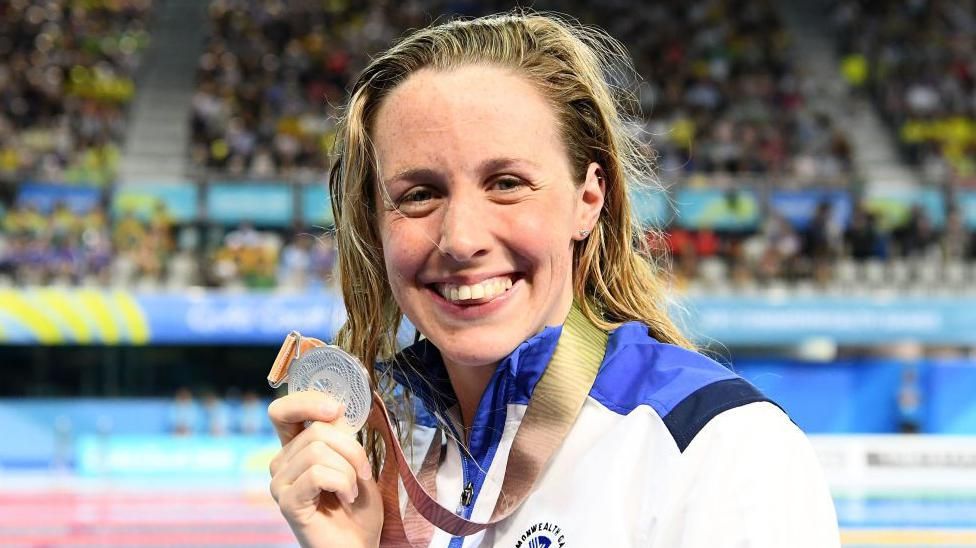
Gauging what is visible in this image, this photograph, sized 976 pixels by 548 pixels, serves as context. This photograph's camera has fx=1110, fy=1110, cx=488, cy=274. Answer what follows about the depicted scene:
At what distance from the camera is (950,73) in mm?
17516

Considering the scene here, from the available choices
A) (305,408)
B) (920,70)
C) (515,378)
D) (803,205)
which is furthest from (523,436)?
(920,70)

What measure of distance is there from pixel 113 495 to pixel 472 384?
7787 mm

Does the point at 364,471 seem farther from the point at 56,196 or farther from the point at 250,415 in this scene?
the point at 56,196

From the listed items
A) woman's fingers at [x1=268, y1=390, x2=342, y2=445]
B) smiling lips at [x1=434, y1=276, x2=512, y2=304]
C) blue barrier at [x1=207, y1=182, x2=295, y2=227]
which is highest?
smiling lips at [x1=434, y1=276, x2=512, y2=304]

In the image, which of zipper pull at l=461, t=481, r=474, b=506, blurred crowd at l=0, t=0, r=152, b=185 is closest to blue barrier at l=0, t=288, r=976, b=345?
blurred crowd at l=0, t=0, r=152, b=185

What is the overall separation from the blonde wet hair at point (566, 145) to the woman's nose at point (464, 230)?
0.66 feet

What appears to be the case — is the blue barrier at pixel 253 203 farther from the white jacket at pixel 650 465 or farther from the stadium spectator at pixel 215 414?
the white jacket at pixel 650 465

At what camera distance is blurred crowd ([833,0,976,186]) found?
1596 cm

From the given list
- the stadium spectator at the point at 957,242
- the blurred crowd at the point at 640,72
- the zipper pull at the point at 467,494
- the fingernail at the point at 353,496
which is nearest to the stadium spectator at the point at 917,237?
the stadium spectator at the point at 957,242

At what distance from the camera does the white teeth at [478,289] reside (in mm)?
1552

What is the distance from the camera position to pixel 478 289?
1.55 m

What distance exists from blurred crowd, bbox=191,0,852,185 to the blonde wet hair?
1167 cm

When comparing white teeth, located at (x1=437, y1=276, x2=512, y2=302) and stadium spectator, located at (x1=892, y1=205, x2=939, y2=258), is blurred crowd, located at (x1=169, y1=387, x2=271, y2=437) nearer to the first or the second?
stadium spectator, located at (x1=892, y1=205, x2=939, y2=258)

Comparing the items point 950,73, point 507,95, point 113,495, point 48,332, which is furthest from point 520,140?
point 950,73
